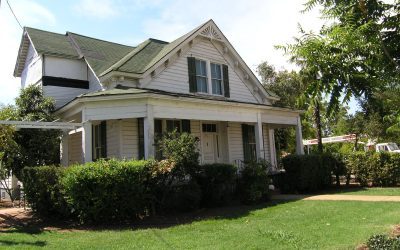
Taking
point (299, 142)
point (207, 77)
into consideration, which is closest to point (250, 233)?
point (207, 77)

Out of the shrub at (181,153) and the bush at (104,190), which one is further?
the shrub at (181,153)

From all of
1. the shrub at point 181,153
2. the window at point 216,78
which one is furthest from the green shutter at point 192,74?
the shrub at point 181,153

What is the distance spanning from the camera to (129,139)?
637 inches

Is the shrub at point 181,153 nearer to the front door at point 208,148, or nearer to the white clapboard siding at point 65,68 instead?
the front door at point 208,148

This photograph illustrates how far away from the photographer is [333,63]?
158 inches

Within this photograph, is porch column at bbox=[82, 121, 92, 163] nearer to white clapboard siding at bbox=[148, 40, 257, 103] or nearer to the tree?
the tree

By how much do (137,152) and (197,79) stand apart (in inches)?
197

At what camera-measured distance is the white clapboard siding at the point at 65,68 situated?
19.1 m

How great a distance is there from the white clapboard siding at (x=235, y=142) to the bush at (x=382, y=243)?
12.7 meters

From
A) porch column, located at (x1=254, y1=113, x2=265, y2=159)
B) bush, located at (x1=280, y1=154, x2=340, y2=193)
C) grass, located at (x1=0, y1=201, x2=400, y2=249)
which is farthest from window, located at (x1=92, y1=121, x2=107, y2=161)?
bush, located at (x1=280, y1=154, x2=340, y2=193)

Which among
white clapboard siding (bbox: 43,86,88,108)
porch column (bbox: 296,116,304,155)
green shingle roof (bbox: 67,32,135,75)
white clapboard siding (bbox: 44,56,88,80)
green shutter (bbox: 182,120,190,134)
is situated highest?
green shingle roof (bbox: 67,32,135,75)

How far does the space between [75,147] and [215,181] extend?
8.19 m

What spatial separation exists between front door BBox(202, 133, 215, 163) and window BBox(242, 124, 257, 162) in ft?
6.18

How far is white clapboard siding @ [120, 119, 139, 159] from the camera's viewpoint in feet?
52.4
